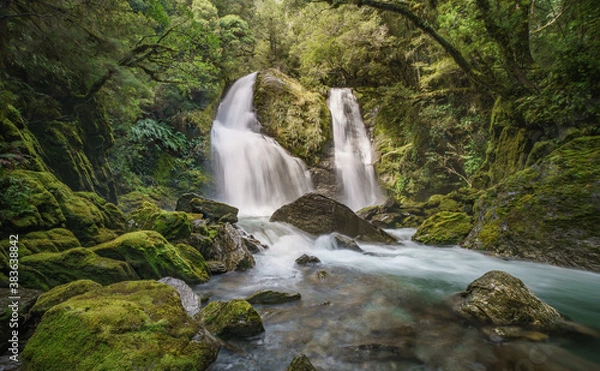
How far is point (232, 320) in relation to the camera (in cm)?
326

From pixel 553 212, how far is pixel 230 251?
713 centimetres

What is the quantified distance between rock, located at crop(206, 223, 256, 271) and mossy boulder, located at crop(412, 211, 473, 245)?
577 centimetres

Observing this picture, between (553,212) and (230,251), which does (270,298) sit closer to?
(230,251)

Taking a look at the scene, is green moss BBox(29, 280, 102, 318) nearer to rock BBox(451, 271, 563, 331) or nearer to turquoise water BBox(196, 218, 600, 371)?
turquoise water BBox(196, 218, 600, 371)

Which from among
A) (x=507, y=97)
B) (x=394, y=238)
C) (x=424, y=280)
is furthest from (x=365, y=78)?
(x=424, y=280)

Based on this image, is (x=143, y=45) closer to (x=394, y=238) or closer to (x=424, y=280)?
(x=424, y=280)

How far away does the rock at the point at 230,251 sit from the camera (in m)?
6.25

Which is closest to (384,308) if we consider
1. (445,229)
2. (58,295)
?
(58,295)

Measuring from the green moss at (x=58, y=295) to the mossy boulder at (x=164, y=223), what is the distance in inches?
113

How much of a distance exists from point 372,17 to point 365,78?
5163 millimetres

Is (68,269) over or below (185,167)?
below

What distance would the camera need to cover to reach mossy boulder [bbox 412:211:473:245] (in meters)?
8.49

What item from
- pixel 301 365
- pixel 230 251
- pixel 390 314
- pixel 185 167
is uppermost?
pixel 185 167

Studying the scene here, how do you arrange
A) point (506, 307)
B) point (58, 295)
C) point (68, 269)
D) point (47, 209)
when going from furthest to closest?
point (47, 209) → point (68, 269) → point (506, 307) → point (58, 295)
